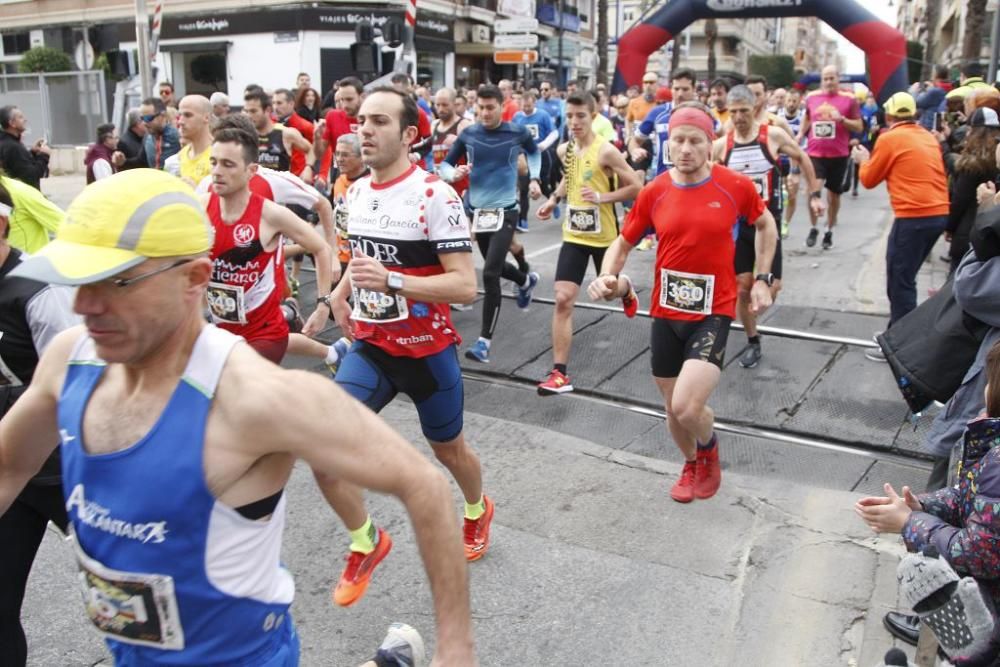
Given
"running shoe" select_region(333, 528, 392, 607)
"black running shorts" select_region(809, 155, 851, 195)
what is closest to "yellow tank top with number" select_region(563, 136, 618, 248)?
"running shoe" select_region(333, 528, 392, 607)

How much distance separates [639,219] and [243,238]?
2.03 metres

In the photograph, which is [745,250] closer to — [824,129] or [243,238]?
[243,238]

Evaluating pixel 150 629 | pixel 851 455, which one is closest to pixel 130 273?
pixel 150 629

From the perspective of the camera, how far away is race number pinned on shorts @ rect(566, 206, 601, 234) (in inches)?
264

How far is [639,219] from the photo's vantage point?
189 inches

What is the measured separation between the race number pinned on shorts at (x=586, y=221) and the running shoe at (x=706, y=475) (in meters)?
2.52

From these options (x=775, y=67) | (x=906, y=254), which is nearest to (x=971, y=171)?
(x=906, y=254)

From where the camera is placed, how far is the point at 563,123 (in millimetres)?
16562

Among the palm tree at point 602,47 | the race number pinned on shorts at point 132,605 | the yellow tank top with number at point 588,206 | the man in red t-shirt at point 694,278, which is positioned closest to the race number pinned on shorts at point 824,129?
the yellow tank top with number at point 588,206

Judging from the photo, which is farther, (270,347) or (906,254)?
(906,254)

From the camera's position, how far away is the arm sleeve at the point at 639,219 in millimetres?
4750

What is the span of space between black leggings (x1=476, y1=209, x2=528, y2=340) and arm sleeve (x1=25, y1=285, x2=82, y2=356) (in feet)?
14.9

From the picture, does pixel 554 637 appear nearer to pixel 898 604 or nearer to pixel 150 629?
pixel 898 604

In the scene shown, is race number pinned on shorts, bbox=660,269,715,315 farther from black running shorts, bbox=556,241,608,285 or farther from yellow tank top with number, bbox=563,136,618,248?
yellow tank top with number, bbox=563,136,618,248
